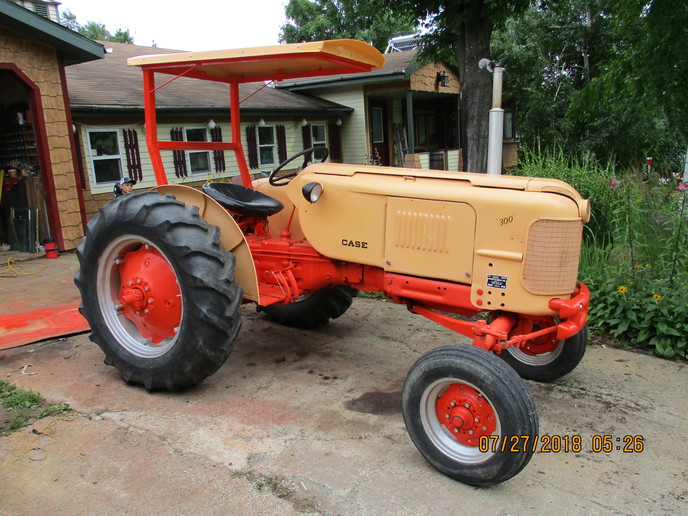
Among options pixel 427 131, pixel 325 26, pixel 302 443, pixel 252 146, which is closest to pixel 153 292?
pixel 302 443

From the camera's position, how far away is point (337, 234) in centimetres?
335

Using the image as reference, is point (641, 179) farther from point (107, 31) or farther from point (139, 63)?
point (107, 31)

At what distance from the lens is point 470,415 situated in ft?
8.58

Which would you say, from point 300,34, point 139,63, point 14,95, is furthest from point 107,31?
point 139,63

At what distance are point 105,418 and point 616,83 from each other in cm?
776

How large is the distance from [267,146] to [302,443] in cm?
1174

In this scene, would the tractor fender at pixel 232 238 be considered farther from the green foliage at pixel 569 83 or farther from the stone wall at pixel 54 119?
the green foliage at pixel 569 83

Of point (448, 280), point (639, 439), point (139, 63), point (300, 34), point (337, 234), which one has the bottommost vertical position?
point (639, 439)

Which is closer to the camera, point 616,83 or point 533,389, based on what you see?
point 533,389

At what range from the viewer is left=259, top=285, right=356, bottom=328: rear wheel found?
4.60 metres

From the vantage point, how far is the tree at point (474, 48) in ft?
26.7

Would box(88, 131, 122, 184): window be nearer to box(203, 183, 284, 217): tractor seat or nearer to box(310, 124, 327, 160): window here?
box(310, 124, 327, 160): window

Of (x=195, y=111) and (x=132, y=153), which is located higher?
(x=195, y=111)

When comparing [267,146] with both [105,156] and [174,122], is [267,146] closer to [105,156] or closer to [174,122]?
[174,122]
